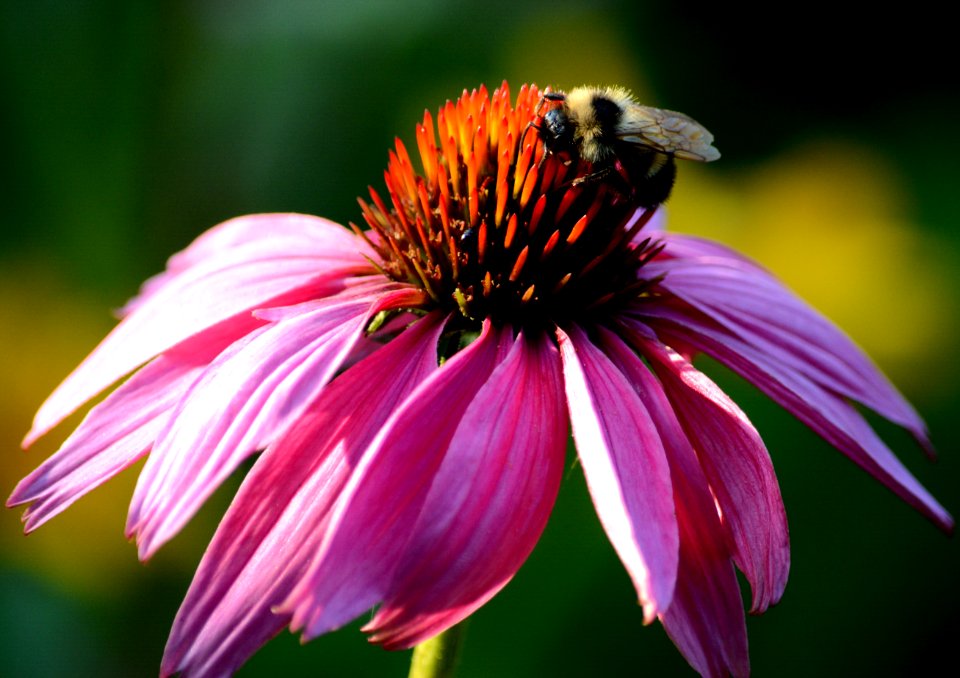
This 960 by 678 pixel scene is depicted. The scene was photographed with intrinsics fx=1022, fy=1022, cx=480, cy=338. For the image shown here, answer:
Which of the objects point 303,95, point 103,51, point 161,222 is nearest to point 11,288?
point 161,222

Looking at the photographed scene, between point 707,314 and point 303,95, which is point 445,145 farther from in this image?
point 303,95

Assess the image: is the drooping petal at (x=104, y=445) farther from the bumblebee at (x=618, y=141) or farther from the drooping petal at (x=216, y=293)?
the bumblebee at (x=618, y=141)

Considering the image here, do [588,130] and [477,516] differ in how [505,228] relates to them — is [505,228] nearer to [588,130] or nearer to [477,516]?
[588,130]

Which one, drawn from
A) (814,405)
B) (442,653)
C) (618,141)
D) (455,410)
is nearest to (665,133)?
(618,141)

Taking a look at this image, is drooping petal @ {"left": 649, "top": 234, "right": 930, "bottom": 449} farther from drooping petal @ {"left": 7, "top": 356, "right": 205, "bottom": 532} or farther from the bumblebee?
drooping petal @ {"left": 7, "top": 356, "right": 205, "bottom": 532}

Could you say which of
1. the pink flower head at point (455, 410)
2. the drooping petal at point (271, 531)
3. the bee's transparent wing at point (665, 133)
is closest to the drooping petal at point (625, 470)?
the pink flower head at point (455, 410)
